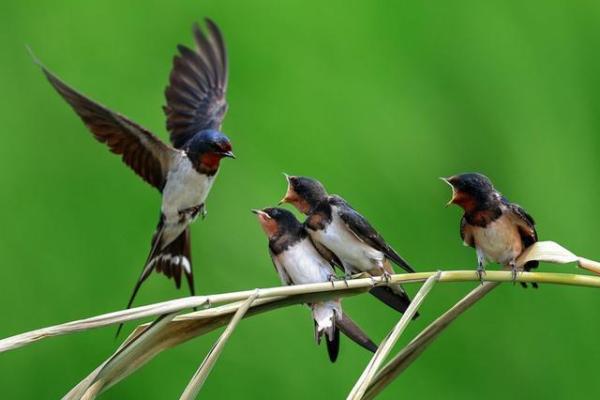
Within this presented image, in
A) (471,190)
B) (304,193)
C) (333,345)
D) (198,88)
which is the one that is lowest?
(333,345)

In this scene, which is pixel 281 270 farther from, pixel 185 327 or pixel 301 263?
pixel 185 327

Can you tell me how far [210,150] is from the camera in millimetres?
2092

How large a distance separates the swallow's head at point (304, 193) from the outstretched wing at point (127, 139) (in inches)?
19.0

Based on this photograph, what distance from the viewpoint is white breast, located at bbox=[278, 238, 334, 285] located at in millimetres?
1524

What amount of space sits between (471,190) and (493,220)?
0.06 metres

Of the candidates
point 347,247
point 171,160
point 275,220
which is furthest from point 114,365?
point 171,160

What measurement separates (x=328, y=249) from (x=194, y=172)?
665mm

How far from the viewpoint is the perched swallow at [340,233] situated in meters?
1.46

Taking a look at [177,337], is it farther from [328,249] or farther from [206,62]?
[206,62]

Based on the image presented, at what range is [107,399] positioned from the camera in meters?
3.18

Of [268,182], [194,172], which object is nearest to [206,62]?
[268,182]

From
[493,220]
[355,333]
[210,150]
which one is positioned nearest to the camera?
[355,333]

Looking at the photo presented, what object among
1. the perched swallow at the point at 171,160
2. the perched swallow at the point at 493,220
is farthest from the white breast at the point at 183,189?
the perched swallow at the point at 493,220

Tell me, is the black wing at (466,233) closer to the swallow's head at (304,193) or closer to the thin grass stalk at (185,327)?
the swallow's head at (304,193)
